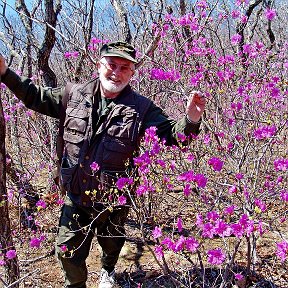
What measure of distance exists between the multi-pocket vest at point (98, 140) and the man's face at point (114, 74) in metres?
0.08

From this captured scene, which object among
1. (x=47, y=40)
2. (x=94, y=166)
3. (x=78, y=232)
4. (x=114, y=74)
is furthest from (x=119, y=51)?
(x=47, y=40)

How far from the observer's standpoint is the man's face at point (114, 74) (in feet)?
8.56

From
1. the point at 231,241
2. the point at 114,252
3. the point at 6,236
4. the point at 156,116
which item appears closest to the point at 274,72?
the point at 231,241

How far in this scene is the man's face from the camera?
2.61m

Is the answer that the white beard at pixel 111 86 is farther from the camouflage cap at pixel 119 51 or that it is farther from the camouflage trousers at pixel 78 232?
the camouflage trousers at pixel 78 232

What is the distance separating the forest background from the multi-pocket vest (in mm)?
169

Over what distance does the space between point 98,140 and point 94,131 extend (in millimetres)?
65

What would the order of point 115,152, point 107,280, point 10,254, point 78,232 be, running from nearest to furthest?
1. point 10,254
2. point 115,152
3. point 78,232
4. point 107,280

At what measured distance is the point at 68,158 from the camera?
8.79 ft

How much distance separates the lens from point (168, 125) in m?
2.66

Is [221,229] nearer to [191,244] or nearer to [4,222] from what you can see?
[191,244]

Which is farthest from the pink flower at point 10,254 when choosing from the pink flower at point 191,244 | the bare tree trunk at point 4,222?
the pink flower at point 191,244

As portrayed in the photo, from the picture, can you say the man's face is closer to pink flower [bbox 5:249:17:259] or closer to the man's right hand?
the man's right hand

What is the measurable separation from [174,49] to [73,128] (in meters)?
2.69
